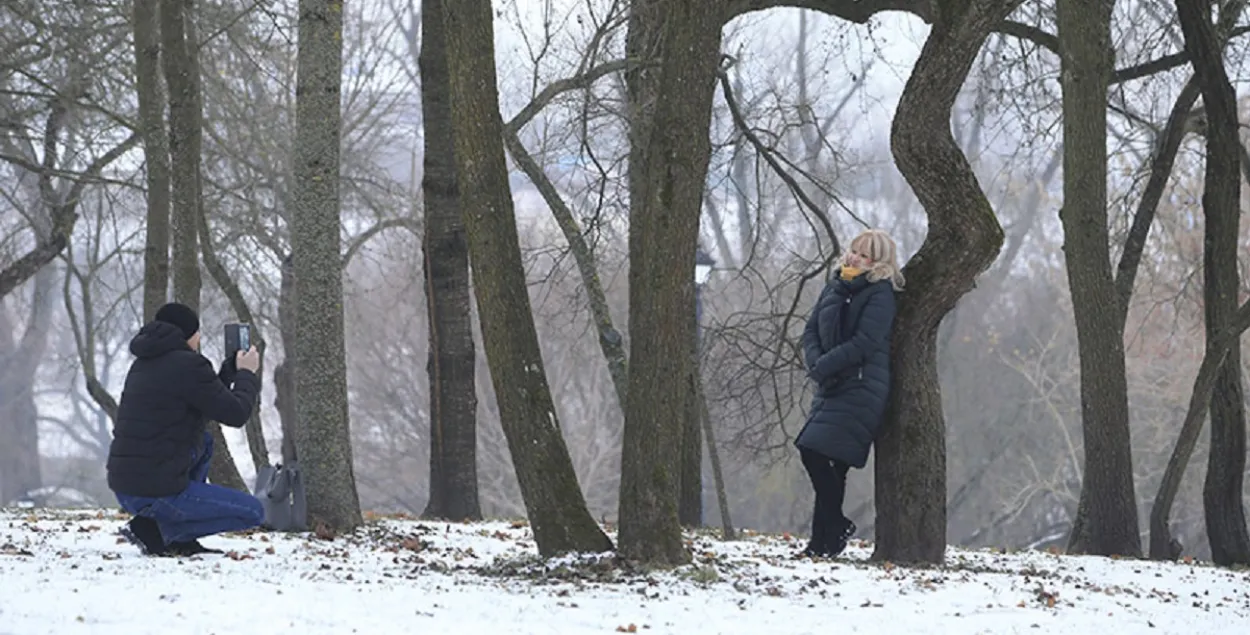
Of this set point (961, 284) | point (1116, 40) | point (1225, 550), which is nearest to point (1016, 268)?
point (1116, 40)

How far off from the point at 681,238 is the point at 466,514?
563 centimetres

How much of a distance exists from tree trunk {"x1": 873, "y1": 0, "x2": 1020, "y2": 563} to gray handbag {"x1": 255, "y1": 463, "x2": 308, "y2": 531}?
3.21m

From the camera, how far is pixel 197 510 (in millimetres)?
8414

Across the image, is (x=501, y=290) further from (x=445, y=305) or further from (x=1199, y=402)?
(x=1199, y=402)

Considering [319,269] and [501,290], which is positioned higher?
[319,269]

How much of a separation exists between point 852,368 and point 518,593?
266 cm

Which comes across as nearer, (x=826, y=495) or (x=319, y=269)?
(x=826, y=495)

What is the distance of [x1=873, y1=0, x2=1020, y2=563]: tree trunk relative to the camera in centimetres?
897

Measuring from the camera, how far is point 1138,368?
111 ft

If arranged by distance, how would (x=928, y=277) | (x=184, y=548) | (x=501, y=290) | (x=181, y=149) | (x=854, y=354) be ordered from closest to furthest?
1. (x=501, y=290)
2. (x=184, y=548)
3. (x=854, y=354)
4. (x=928, y=277)
5. (x=181, y=149)

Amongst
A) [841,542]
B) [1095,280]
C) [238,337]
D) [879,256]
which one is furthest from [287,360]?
[879,256]

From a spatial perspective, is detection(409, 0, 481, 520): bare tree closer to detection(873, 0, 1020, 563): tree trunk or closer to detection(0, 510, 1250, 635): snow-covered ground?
detection(0, 510, 1250, 635): snow-covered ground

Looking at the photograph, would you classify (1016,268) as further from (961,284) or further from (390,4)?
(961,284)

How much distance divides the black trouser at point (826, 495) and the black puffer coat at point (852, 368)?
5.4 inches
